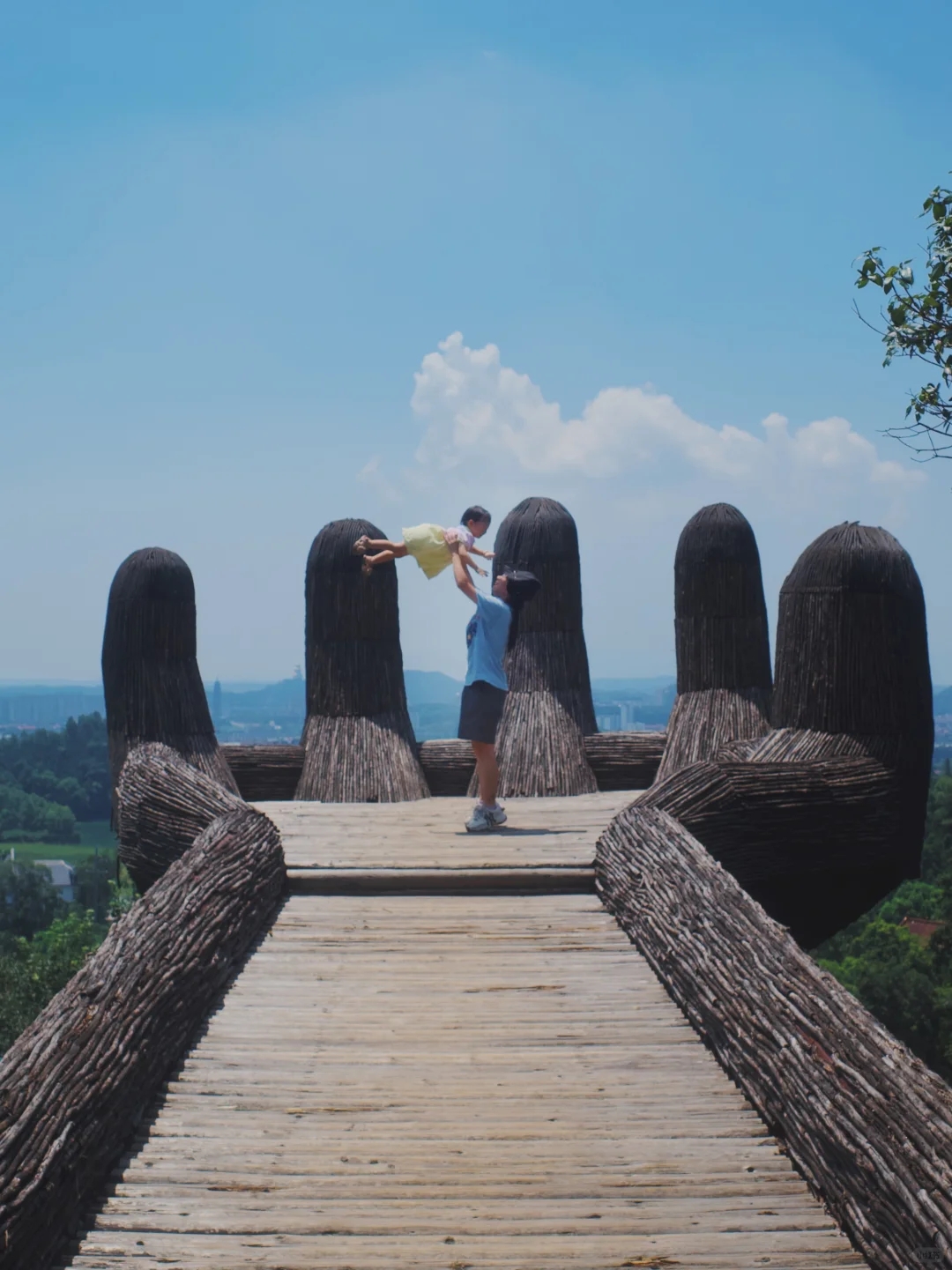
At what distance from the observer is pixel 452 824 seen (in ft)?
25.8

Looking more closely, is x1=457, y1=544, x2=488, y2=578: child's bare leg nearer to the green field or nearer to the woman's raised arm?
the woman's raised arm

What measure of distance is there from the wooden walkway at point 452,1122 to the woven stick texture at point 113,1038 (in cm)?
Answer: 10

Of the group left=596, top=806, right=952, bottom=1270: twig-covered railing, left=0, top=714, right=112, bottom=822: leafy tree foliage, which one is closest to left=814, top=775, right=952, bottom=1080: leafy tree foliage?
left=596, top=806, right=952, bottom=1270: twig-covered railing

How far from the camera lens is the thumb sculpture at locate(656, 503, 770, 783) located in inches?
376

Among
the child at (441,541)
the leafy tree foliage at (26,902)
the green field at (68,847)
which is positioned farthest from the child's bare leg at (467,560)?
the green field at (68,847)

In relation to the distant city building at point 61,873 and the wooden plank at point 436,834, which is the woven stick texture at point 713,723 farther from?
the distant city building at point 61,873

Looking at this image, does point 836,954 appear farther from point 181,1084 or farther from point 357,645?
point 181,1084

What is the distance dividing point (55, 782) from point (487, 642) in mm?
115718

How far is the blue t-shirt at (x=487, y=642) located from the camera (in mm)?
7410

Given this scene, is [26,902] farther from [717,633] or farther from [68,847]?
[717,633]

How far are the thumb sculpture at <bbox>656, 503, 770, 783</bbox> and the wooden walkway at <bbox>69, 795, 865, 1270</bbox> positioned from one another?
11.9 ft

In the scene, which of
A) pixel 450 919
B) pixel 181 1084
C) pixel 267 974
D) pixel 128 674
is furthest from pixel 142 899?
pixel 128 674

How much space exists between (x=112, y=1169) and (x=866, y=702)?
508 centimetres

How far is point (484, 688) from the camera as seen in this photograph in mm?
7414
